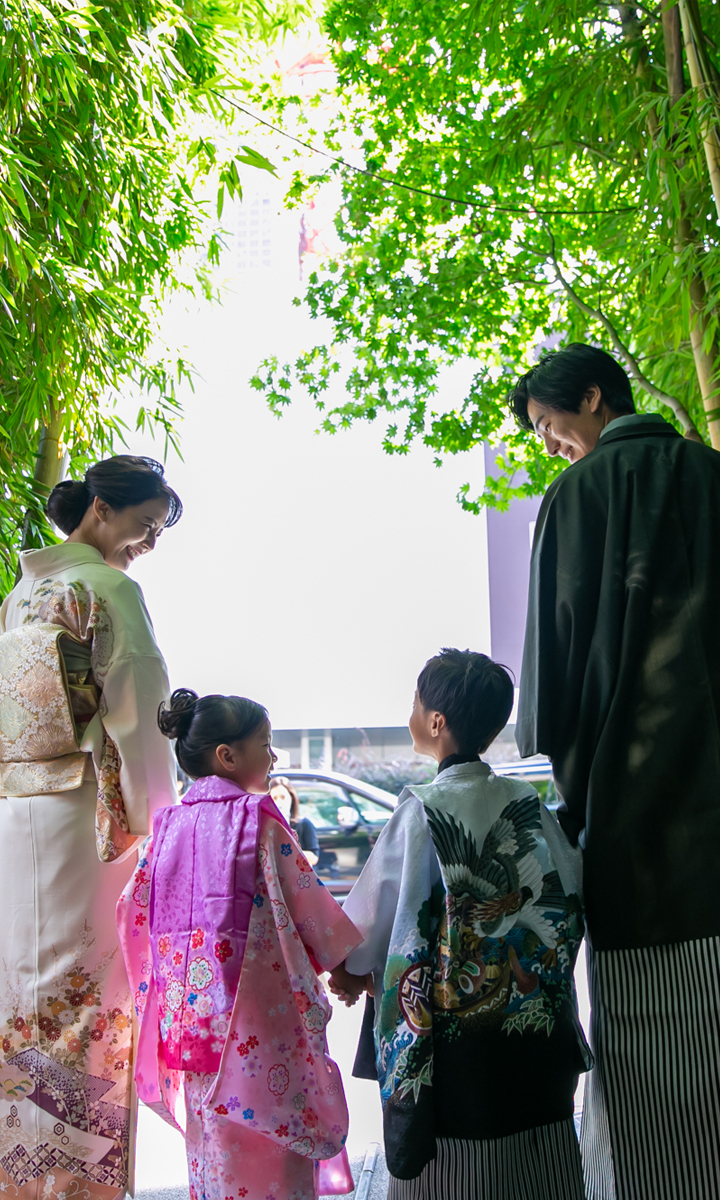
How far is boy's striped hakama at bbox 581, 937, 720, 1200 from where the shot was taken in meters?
1.26

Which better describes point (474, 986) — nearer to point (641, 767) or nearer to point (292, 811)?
point (641, 767)

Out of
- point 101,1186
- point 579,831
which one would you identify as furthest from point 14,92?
point 101,1186

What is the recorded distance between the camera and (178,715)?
5.25 feet

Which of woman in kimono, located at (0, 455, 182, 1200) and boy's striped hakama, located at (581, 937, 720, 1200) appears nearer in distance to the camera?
boy's striped hakama, located at (581, 937, 720, 1200)

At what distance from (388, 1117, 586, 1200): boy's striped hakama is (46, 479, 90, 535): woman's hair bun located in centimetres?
129

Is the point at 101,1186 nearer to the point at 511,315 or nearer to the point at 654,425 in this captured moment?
the point at 654,425

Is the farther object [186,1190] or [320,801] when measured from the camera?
[320,801]

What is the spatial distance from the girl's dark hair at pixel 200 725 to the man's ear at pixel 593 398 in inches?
32.3

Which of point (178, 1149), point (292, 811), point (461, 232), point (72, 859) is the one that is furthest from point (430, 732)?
point (292, 811)

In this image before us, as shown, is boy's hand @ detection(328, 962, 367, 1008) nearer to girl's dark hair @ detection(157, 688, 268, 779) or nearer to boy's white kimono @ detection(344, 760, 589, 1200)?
boy's white kimono @ detection(344, 760, 589, 1200)

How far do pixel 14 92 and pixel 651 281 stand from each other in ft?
4.84

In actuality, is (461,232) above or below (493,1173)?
above

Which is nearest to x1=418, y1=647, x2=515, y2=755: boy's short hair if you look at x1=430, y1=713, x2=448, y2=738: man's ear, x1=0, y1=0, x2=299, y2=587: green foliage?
x1=430, y1=713, x2=448, y2=738: man's ear

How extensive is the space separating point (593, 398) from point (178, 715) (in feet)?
3.01
